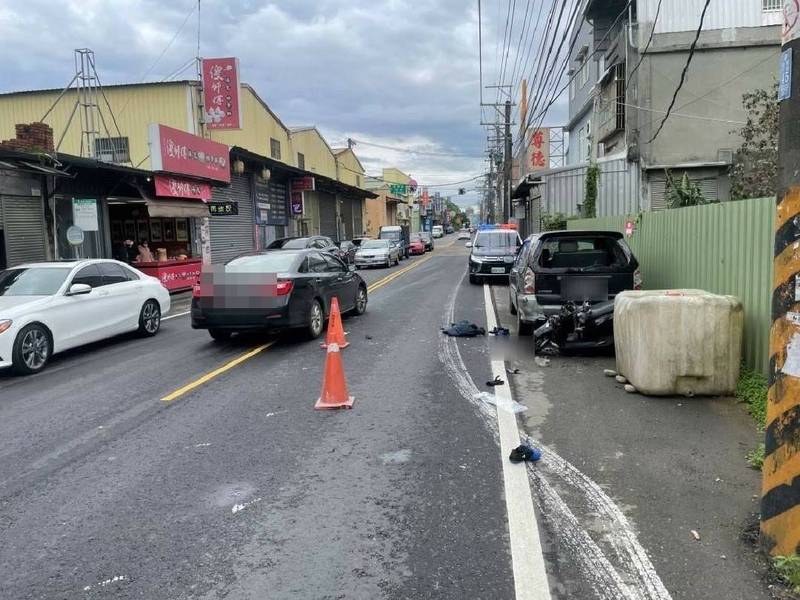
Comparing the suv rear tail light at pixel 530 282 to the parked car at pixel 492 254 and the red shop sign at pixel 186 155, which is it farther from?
the red shop sign at pixel 186 155

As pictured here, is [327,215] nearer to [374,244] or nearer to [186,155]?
[374,244]

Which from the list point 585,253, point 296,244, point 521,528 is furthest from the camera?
point 296,244

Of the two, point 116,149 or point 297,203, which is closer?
point 116,149

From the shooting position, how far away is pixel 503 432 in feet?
18.6

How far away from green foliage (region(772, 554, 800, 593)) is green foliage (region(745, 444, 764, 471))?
152 centimetres

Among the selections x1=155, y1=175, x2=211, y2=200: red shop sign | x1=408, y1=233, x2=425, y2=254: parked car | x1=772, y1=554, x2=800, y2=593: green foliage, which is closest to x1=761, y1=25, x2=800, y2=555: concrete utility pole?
x1=772, y1=554, x2=800, y2=593: green foliage

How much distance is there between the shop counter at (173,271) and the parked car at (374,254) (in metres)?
9.56

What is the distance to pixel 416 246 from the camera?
47.5 m

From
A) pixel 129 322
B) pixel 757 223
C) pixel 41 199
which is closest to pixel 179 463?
pixel 757 223

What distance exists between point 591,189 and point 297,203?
672 inches

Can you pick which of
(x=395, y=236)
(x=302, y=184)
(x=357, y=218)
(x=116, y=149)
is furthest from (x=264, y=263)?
(x=357, y=218)

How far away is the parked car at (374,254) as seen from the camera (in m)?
30.8

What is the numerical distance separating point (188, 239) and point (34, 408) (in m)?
18.2

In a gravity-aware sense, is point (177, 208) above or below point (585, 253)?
above
